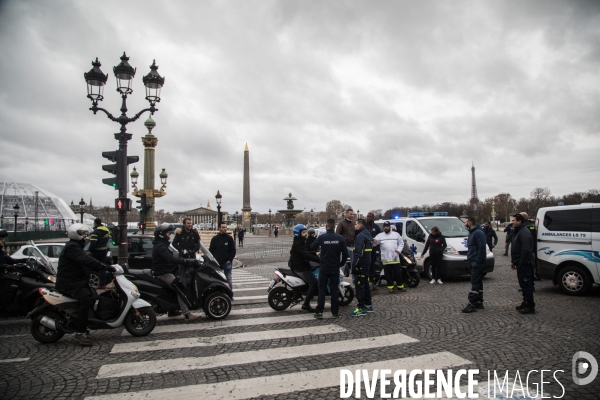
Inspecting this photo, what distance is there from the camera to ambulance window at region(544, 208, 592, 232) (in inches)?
350

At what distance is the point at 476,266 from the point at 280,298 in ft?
12.8

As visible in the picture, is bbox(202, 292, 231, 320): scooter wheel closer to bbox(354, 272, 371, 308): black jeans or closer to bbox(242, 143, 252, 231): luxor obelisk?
bbox(354, 272, 371, 308): black jeans

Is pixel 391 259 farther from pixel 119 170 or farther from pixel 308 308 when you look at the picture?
pixel 119 170

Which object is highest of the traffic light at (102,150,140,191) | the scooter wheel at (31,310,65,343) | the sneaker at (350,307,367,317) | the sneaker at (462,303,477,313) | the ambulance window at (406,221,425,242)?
the traffic light at (102,150,140,191)

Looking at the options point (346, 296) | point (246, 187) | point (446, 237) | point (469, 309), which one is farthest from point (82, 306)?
point (246, 187)

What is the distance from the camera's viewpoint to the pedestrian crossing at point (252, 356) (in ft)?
13.6

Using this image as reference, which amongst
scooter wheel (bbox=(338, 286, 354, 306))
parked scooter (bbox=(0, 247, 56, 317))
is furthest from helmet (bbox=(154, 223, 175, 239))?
scooter wheel (bbox=(338, 286, 354, 306))

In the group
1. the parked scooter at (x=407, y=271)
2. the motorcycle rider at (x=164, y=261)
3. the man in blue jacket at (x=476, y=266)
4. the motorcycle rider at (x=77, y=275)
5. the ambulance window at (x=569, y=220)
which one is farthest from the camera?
the parked scooter at (x=407, y=271)

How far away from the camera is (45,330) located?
5918 millimetres

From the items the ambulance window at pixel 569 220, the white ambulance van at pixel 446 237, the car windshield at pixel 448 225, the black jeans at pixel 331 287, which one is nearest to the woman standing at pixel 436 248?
the white ambulance van at pixel 446 237

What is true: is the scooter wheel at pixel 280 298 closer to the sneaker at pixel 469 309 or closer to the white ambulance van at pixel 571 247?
the sneaker at pixel 469 309

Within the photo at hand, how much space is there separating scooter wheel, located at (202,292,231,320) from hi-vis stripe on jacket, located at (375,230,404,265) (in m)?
4.68

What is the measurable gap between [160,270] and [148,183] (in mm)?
41106

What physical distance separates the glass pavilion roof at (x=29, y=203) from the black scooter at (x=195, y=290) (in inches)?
2235
